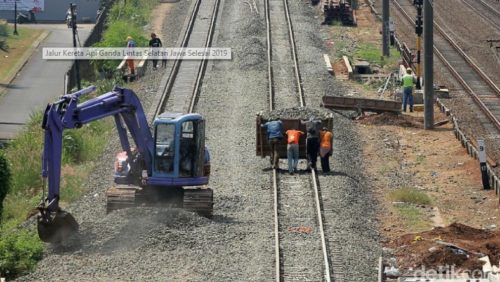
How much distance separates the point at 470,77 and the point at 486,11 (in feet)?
55.3

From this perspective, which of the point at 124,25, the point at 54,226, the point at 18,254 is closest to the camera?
the point at 18,254

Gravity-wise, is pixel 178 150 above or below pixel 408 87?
above

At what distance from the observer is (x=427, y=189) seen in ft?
97.5

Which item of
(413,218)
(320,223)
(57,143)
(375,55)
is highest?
(57,143)

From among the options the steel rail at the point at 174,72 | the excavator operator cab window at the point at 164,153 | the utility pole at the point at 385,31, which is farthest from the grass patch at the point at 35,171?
the utility pole at the point at 385,31

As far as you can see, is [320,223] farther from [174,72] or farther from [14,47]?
[14,47]

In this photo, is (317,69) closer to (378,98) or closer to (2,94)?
(378,98)

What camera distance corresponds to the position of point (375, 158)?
3275 cm

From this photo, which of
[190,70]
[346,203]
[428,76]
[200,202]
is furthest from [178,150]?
[190,70]

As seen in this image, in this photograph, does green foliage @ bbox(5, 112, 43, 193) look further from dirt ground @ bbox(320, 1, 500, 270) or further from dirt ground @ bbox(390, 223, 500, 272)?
dirt ground @ bbox(390, 223, 500, 272)

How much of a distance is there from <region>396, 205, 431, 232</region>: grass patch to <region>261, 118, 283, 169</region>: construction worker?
12.6 feet

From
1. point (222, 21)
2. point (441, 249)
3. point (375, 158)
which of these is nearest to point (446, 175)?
point (375, 158)

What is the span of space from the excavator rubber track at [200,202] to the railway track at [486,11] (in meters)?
34.4

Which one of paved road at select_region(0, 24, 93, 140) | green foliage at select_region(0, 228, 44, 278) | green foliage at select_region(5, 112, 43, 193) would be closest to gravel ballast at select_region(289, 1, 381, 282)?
green foliage at select_region(0, 228, 44, 278)
